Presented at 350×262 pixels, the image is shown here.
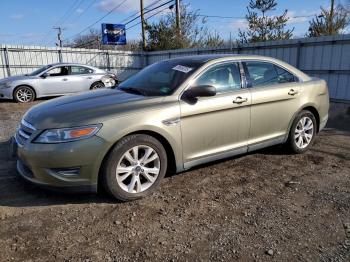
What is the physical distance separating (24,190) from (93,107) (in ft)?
4.33

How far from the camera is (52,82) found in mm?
12383

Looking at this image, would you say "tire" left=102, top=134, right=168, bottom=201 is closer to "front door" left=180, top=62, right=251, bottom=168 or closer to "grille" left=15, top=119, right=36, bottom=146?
"front door" left=180, top=62, right=251, bottom=168

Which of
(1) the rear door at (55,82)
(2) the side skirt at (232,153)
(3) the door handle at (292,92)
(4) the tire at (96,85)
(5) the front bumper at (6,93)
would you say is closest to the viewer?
(2) the side skirt at (232,153)

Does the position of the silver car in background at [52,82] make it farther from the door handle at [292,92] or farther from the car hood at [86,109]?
the door handle at [292,92]

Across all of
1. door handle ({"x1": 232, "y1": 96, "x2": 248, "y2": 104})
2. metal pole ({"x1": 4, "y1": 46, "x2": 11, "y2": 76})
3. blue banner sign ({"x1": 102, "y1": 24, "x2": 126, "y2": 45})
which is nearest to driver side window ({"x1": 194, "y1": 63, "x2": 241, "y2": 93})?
door handle ({"x1": 232, "y1": 96, "x2": 248, "y2": 104})

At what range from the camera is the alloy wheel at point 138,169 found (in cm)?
362

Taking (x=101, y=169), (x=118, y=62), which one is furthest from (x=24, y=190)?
(x=118, y=62)

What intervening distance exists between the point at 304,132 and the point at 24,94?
10122mm

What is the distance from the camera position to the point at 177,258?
8.96 ft

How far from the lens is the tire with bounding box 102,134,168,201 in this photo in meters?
3.51

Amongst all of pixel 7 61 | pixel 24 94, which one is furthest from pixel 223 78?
pixel 7 61

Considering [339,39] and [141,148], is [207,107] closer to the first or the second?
[141,148]

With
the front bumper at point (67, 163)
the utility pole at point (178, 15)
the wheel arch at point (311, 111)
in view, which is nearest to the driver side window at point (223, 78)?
the wheel arch at point (311, 111)

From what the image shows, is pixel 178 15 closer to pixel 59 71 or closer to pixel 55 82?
pixel 59 71
